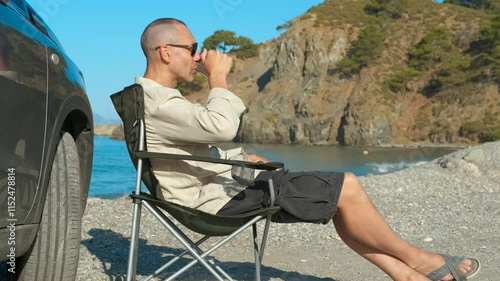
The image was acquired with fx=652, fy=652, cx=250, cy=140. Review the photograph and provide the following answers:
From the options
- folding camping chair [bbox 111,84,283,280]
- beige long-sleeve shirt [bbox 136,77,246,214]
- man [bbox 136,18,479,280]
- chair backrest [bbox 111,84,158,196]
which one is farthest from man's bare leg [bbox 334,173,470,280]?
chair backrest [bbox 111,84,158,196]

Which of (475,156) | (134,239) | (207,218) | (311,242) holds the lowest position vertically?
(311,242)

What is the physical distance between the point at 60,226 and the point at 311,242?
11.5ft

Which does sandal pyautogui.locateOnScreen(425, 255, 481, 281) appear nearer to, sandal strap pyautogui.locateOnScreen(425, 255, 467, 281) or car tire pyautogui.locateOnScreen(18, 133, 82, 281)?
sandal strap pyautogui.locateOnScreen(425, 255, 467, 281)

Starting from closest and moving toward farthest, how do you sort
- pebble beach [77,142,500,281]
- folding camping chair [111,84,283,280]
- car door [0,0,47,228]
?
car door [0,0,47,228], folding camping chair [111,84,283,280], pebble beach [77,142,500,281]

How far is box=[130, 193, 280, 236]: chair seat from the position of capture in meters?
2.92

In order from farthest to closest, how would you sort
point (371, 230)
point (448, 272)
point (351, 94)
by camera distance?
point (351, 94) < point (448, 272) < point (371, 230)

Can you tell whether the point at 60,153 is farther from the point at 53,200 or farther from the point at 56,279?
the point at 56,279

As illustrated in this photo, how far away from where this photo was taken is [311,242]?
6.02 metres

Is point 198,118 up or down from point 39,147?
up

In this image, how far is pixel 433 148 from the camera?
57.8 m

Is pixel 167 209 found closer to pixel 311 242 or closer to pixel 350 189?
pixel 350 189

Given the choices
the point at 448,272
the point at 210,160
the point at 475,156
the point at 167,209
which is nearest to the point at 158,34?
the point at 210,160

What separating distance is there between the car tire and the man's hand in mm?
732

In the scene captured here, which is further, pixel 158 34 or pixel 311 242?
pixel 311 242
